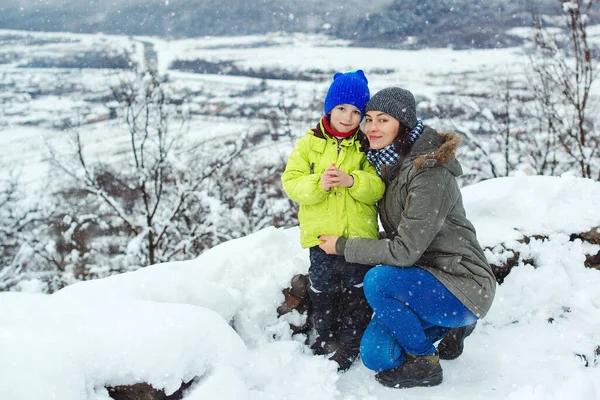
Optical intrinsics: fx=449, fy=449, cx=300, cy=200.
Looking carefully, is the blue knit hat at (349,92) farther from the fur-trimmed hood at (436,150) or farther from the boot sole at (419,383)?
the boot sole at (419,383)

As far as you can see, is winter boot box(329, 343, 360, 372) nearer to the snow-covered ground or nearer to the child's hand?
the snow-covered ground

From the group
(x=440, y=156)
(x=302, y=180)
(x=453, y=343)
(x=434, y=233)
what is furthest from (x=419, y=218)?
(x=453, y=343)

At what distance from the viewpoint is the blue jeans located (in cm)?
254

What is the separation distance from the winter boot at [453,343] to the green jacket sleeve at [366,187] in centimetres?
102

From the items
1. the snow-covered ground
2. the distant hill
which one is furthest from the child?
the distant hill

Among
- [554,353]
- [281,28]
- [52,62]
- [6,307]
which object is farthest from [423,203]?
[281,28]

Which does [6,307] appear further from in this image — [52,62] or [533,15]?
[52,62]

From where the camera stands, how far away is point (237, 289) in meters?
3.21

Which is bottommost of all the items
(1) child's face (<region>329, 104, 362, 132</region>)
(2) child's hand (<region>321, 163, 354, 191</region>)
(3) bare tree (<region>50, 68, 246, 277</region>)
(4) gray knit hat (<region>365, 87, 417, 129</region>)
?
(3) bare tree (<region>50, 68, 246, 277</region>)

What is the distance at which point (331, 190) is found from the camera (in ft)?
9.15

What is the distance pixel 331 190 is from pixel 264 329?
3.60 feet

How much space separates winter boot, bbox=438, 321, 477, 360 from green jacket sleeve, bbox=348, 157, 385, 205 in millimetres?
1016

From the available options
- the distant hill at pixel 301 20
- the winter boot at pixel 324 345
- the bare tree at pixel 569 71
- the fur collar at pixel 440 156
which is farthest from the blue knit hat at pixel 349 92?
the distant hill at pixel 301 20

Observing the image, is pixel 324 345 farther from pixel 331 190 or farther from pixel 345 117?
pixel 345 117
